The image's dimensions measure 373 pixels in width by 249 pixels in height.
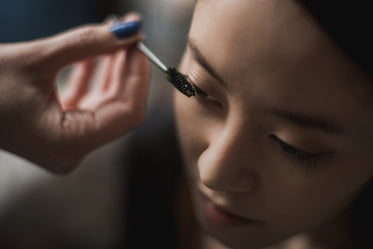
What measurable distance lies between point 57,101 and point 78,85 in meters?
0.19

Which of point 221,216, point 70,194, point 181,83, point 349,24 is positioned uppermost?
point 349,24

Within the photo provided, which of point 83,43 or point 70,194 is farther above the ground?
point 83,43

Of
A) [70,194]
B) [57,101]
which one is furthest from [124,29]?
[70,194]

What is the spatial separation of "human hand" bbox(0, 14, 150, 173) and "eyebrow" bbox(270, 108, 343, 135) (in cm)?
31

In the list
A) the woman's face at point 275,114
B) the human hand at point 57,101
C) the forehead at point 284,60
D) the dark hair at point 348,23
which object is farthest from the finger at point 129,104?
the dark hair at point 348,23

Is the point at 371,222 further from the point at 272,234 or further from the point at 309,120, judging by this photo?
the point at 309,120

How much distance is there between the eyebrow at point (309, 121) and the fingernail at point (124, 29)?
322 millimetres

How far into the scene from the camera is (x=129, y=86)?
0.68m

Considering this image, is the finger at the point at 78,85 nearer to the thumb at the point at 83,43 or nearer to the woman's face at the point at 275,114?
the thumb at the point at 83,43

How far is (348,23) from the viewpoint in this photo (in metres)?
0.41

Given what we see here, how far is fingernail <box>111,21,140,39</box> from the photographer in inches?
25.2

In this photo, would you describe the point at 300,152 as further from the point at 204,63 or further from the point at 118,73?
the point at 118,73

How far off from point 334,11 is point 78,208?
868mm

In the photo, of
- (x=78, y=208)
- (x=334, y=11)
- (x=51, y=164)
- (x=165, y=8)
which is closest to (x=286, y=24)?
(x=334, y=11)
